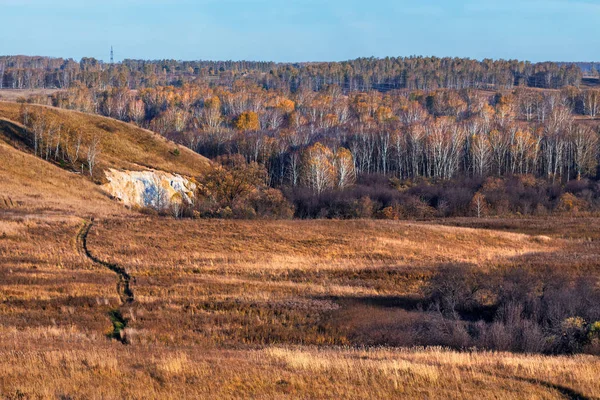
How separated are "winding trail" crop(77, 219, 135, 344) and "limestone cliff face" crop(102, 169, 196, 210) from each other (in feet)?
90.3

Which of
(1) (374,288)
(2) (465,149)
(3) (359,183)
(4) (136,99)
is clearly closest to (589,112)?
(2) (465,149)

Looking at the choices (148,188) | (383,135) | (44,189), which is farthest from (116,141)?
(383,135)

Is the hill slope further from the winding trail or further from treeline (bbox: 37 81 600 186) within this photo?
treeline (bbox: 37 81 600 186)

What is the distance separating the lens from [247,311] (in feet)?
73.4

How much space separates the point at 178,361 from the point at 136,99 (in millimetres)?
161397

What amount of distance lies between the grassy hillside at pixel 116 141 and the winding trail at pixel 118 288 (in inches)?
1402

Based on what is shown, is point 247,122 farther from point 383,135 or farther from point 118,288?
point 118,288

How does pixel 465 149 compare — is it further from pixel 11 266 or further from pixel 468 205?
pixel 11 266

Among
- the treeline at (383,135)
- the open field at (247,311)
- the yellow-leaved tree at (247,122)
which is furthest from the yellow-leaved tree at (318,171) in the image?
the yellow-leaved tree at (247,122)

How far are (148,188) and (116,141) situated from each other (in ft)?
47.2

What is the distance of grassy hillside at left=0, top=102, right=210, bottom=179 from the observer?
250ft

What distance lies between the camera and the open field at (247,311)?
1184 centimetres

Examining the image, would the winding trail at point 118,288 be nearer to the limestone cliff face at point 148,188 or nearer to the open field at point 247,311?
the open field at point 247,311

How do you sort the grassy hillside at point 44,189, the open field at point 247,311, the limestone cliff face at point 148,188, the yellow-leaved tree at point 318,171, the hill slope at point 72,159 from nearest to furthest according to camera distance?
the open field at point 247,311, the grassy hillside at point 44,189, the hill slope at point 72,159, the limestone cliff face at point 148,188, the yellow-leaved tree at point 318,171
